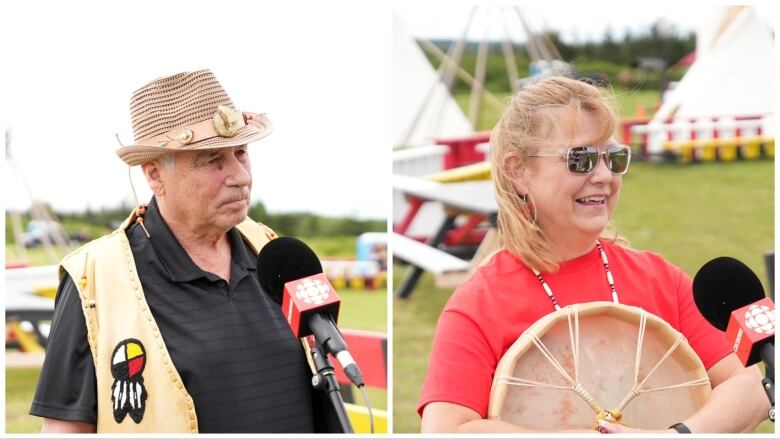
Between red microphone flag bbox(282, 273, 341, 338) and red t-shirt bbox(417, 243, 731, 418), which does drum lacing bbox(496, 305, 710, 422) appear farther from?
red microphone flag bbox(282, 273, 341, 338)

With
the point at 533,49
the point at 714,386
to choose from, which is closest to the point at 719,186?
the point at 533,49

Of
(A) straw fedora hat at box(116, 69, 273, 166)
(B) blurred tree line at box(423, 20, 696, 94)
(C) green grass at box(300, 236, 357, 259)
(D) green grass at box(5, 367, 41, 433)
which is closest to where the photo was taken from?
(A) straw fedora hat at box(116, 69, 273, 166)

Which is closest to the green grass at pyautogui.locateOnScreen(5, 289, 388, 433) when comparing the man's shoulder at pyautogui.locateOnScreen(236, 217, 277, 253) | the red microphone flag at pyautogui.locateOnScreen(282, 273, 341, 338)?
the man's shoulder at pyautogui.locateOnScreen(236, 217, 277, 253)

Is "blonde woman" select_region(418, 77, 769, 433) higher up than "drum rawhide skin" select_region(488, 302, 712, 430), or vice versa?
"blonde woman" select_region(418, 77, 769, 433)

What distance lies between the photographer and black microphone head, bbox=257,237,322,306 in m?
2.32

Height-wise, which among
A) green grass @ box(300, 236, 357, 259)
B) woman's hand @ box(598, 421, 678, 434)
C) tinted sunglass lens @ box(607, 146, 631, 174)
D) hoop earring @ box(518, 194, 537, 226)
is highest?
tinted sunglass lens @ box(607, 146, 631, 174)

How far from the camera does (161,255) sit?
8.84ft

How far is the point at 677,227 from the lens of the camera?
10617 mm

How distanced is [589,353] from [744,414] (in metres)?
0.38

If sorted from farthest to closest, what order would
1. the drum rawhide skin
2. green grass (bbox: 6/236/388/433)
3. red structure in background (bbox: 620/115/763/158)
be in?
red structure in background (bbox: 620/115/763/158), green grass (bbox: 6/236/388/433), the drum rawhide skin

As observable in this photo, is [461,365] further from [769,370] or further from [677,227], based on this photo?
[677,227]

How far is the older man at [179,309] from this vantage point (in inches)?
97.7

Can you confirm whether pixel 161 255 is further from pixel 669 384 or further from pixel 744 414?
pixel 744 414

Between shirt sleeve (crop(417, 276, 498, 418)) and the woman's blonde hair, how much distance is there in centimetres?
26
